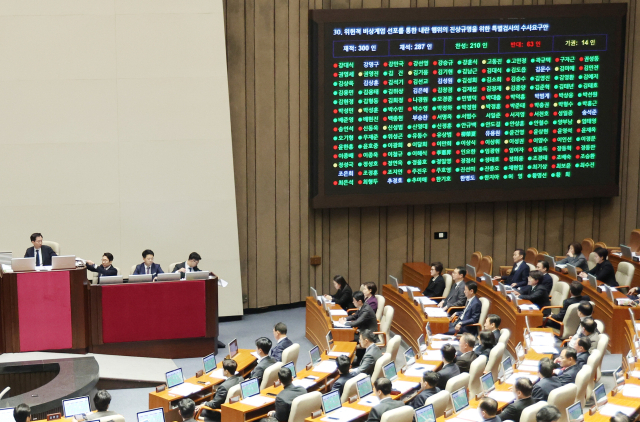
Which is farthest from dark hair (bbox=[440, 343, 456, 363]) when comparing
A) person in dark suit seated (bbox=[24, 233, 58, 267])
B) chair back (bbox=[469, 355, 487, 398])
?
person in dark suit seated (bbox=[24, 233, 58, 267])

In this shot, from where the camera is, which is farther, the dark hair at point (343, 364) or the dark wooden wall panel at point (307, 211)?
the dark wooden wall panel at point (307, 211)

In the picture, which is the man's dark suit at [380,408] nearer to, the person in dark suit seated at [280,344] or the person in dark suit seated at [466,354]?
the person in dark suit seated at [466,354]

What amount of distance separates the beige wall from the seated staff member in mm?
4865

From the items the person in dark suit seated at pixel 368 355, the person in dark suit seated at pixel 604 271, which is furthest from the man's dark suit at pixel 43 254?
the person in dark suit seated at pixel 604 271

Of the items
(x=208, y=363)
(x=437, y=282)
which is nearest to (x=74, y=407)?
(x=208, y=363)

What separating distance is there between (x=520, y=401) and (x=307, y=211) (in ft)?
20.9

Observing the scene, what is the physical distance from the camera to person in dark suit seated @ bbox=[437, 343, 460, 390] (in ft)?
23.9

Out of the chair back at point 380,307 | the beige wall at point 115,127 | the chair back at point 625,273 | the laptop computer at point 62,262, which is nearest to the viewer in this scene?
the laptop computer at point 62,262

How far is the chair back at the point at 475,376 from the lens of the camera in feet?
23.7

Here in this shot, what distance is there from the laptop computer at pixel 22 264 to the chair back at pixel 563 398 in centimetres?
609

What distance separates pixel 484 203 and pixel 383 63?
2.86 meters

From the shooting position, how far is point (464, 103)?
1208 cm

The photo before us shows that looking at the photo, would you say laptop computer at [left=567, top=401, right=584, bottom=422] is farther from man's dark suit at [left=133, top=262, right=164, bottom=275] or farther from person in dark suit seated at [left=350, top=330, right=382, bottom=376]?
man's dark suit at [left=133, top=262, right=164, bottom=275]

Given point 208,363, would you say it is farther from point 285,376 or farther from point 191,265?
point 191,265
